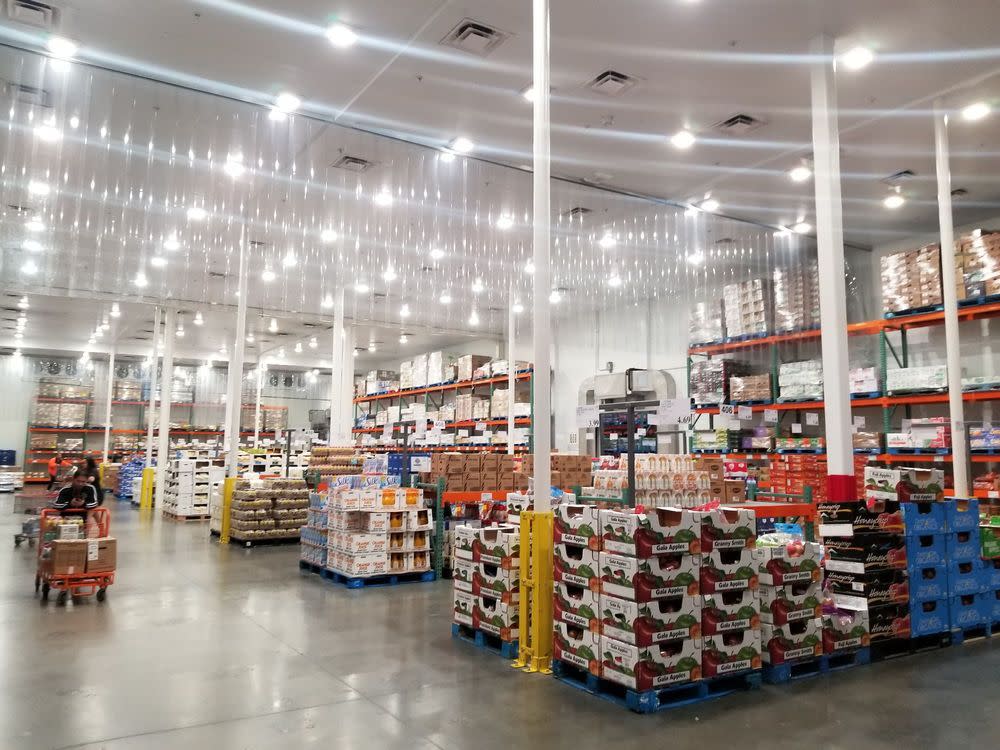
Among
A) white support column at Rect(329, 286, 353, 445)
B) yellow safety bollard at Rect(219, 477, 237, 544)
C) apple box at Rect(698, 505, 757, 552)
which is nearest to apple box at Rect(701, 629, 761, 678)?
apple box at Rect(698, 505, 757, 552)

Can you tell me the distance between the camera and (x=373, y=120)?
330 inches

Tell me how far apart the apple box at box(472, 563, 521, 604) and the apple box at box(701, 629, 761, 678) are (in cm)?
154

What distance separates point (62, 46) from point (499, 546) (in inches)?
246

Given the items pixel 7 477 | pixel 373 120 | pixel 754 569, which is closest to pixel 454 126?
pixel 373 120

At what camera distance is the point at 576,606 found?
4945 mm

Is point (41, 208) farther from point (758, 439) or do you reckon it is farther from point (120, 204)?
point (758, 439)

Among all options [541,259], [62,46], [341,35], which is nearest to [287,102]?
[341,35]

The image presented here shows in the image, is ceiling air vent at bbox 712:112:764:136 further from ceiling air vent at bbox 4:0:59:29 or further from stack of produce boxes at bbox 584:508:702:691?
ceiling air vent at bbox 4:0:59:29

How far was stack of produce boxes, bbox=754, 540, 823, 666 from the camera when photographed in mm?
5129

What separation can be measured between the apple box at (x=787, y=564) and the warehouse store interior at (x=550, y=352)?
0.03 metres

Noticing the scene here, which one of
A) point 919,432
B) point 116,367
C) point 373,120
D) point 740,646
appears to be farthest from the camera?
point 116,367

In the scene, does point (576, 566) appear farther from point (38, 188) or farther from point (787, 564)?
point (38, 188)

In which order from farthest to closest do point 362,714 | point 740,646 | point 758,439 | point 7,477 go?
point 7,477, point 758,439, point 740,646, point 362,714

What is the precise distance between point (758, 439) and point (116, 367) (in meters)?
26.9
